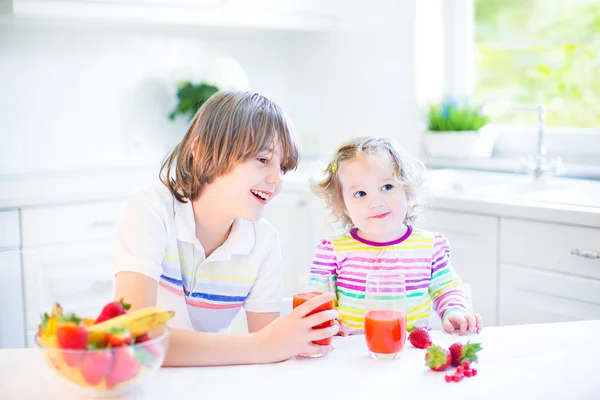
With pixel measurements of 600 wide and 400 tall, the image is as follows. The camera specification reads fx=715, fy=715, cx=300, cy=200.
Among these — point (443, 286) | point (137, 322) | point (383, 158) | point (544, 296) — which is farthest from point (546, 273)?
point (137, 322)

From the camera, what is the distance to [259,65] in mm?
3441

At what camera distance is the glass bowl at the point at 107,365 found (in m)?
0.90

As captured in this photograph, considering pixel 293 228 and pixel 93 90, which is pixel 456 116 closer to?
pixel 293 228

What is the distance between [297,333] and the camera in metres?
1.14

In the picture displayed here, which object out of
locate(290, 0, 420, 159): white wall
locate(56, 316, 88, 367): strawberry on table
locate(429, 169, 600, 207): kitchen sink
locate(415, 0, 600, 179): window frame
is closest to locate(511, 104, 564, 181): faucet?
locate(429, 169, 600, 207): kitchen sink

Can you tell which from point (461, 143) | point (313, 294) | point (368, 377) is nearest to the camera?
point (368, 377)

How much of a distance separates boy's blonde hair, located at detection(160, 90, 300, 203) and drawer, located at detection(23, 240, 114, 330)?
1075 millimetres

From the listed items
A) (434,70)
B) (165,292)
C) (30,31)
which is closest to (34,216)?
(30,31)

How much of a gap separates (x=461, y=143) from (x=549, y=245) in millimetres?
830

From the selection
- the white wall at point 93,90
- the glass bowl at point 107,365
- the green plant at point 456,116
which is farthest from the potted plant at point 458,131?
the glass bowl at point 107,365

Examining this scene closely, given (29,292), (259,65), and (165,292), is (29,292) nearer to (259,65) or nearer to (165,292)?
(165,292)

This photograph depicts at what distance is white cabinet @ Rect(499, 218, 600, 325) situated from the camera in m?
1.99

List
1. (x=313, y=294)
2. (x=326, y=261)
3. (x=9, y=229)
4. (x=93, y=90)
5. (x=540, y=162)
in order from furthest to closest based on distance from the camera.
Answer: (x=93, y=90), (x=540, y=162), (x=9, y=229), (x=326, y=261), (x=313, y=294)

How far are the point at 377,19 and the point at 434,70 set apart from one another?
1.07 ft
